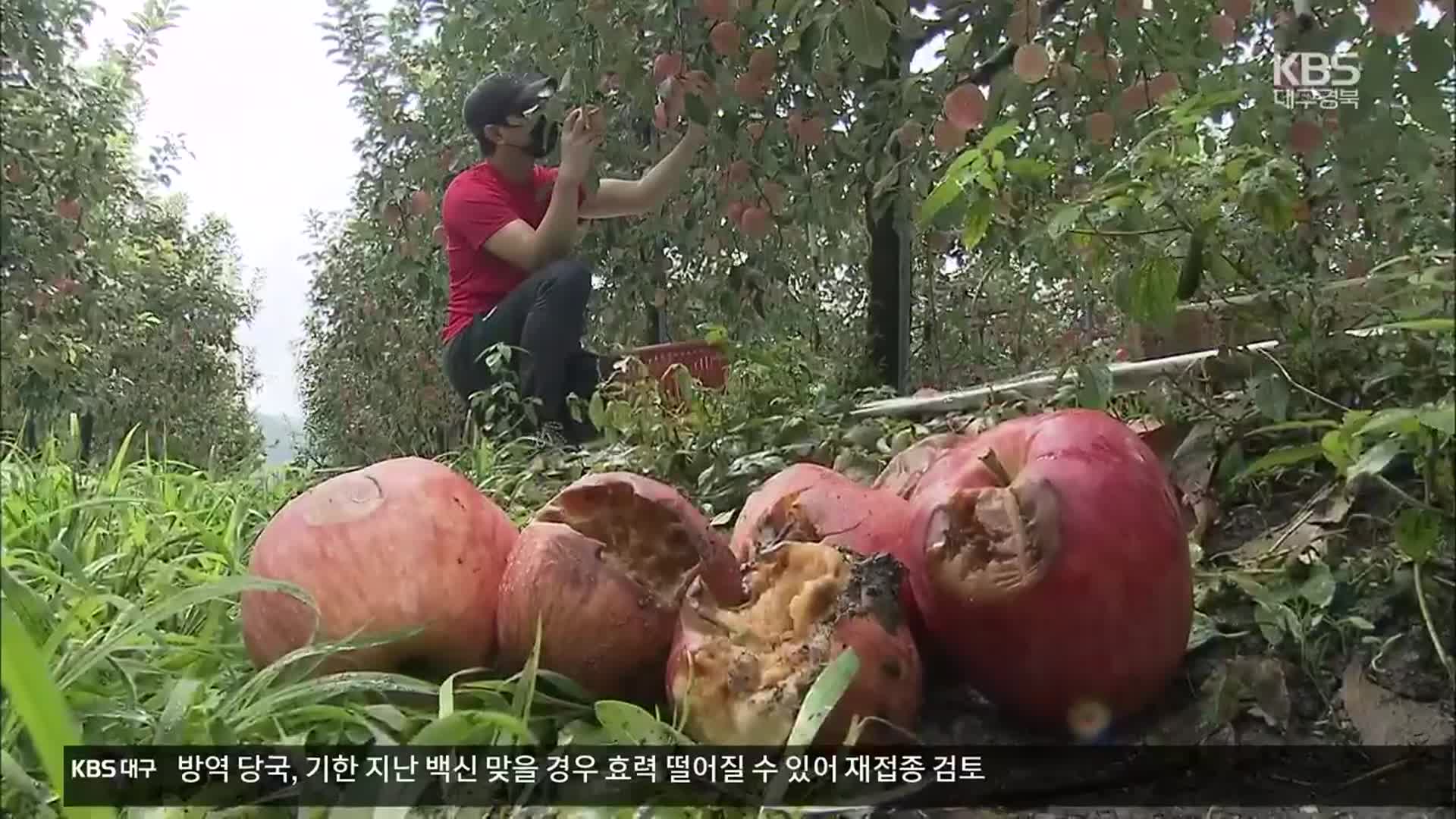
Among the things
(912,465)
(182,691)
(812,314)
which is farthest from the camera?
(812,314)

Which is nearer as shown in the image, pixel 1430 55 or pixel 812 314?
pixel 1430 55

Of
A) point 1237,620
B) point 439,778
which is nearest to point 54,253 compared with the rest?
point 439,778

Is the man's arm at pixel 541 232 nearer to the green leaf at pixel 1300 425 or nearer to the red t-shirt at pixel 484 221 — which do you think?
the red t-shirt at pixel 484 221

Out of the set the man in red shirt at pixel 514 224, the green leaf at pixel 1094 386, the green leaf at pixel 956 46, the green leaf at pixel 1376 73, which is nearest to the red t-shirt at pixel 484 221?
the man in red shirt at pixel 514 224

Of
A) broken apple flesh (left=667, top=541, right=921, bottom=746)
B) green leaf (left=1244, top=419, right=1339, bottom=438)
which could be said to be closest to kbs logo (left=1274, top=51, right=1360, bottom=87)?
green leaf (left=1244, top=419, right=1339, bottom=438)

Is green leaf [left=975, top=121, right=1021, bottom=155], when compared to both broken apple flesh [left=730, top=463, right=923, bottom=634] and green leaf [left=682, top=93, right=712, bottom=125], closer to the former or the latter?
broken apple flesh [left=730, top=463, right=923, bottom=634]

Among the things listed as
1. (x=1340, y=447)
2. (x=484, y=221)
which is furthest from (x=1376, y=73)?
(x=484, y=221)

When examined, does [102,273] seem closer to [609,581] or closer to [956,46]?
[609,581]
